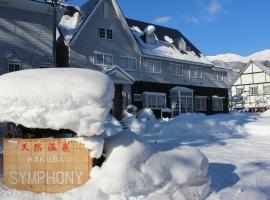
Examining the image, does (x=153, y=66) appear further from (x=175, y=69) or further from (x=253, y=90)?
(x=253, y=90)

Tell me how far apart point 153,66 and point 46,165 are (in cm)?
2531

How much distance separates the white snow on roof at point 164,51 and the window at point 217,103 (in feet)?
12.3

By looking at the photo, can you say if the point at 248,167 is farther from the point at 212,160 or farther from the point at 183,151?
the point at 183,151

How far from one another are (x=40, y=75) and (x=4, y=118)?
863mm

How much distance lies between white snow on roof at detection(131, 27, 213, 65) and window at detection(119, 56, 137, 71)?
127 cm

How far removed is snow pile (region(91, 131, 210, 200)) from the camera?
579cm

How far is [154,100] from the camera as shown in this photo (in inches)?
1206

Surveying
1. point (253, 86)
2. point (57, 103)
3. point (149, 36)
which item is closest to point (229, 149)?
point (57, 103)

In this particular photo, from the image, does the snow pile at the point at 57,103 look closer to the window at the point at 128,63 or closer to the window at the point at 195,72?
the window at the point at 128,63

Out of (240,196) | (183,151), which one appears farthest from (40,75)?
(240,196)

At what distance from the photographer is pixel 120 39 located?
28.5m

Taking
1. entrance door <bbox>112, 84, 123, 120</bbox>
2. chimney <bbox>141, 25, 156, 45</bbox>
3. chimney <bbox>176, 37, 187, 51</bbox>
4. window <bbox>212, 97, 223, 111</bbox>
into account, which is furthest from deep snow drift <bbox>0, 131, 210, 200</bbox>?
window <bbox>212, 97, 223, 111</bbox>

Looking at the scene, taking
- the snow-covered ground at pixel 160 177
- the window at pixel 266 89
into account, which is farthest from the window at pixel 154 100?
the window at pixel 266 89

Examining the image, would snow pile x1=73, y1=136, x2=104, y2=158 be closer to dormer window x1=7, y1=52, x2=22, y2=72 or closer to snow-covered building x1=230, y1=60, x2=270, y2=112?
dormer window x1=7, y1=52, x2=22, y2=72
